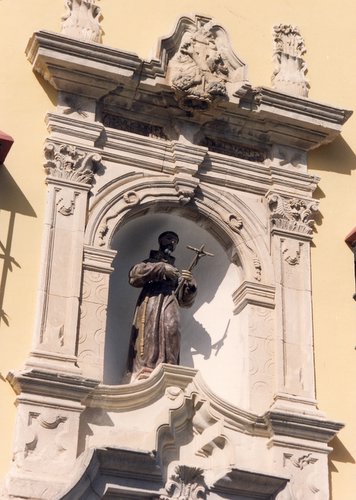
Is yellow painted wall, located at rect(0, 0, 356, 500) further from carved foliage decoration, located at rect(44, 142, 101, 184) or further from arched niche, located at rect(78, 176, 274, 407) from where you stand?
arched niche, located at rect(78, 176, 274, 407)

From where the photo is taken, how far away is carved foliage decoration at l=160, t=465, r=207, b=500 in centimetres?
1203

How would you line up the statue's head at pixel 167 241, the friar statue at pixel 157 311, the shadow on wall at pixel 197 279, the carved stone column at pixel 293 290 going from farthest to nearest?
the shadow on wall at pixel 197 279
the statue's head at pixel 167 241
the carved stone column at pixel 293 290
the friar statue at pixel 157 311

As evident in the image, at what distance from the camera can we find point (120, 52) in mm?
13789

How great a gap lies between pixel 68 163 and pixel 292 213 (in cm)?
242

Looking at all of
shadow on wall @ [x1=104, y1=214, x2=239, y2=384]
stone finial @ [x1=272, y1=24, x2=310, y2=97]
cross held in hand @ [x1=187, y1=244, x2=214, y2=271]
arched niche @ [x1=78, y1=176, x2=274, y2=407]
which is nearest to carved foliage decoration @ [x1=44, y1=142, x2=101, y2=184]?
arched niche @ [x1=78, y1=176, x2=274, y2=407]

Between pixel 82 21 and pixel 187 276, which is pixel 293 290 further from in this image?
pixel 82 21

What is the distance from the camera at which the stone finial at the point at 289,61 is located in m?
14.8

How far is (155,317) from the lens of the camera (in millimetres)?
13172

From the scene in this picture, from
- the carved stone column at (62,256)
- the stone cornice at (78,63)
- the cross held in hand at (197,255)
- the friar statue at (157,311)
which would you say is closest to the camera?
the carved stone column at (62,256)

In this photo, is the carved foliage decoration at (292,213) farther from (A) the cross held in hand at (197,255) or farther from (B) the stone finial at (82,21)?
(B) the stone finial at (82,21)

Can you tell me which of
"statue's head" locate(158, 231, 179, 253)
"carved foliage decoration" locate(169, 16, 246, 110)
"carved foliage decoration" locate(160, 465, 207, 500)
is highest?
"carved foliage decoration" locate(169, 16, 246, 110)

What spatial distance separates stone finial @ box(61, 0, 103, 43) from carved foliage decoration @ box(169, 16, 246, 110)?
0.87 meters

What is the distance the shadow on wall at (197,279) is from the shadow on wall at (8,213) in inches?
42.4

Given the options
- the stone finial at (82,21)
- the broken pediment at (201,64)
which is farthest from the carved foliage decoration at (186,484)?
the stone finial at (82,21)
